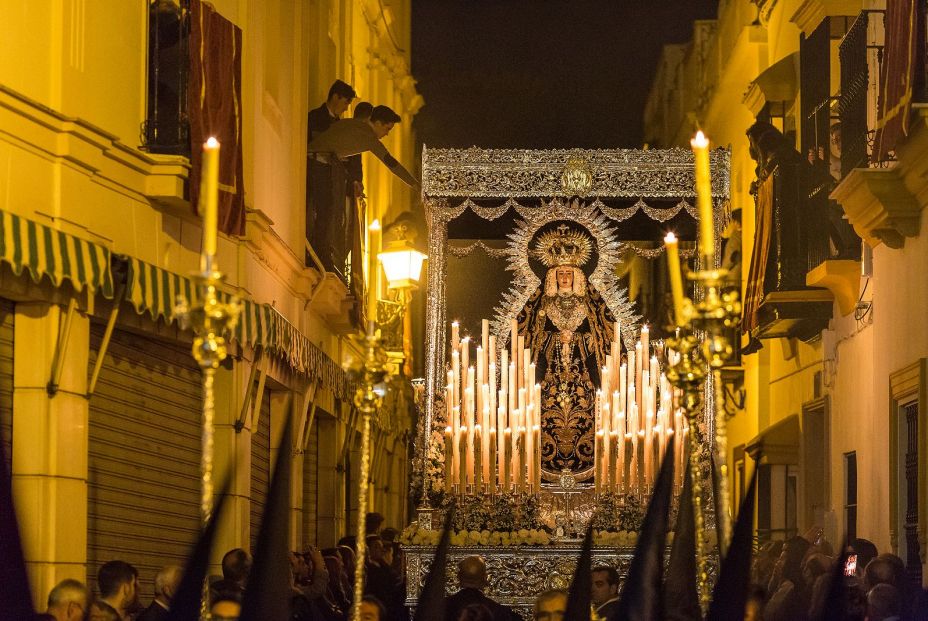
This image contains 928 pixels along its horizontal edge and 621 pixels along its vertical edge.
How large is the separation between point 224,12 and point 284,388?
4196 mm

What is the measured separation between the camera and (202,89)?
13203 mm

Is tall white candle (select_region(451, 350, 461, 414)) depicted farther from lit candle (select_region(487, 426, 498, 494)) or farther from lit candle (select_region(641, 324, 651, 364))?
lit candle (select_region(641, 324, 651, 364))

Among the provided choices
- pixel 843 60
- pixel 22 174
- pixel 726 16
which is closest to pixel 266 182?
pixel 843 60

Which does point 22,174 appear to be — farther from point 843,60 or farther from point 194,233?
point 843,60

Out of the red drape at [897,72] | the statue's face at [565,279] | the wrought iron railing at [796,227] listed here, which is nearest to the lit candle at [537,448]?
the statue's face at [565,279]

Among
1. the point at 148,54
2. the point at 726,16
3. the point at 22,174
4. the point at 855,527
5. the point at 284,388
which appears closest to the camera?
the point at 22,174

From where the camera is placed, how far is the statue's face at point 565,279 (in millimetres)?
16562

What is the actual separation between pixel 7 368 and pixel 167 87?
389 centimetres

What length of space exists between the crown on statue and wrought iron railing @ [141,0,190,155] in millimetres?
4040

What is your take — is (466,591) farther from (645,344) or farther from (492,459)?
(645,344)

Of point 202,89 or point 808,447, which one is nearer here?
point 202,89

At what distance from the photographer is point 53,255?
10.0m

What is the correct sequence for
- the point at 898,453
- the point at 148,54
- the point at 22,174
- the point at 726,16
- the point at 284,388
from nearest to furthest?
the point at 22,174
the point at 148,54
the point at 898,453
the point at 284,388
the point at 726,16

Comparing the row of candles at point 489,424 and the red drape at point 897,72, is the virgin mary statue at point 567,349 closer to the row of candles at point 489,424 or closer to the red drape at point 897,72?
the row of candles at point 489,424
